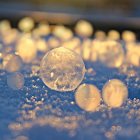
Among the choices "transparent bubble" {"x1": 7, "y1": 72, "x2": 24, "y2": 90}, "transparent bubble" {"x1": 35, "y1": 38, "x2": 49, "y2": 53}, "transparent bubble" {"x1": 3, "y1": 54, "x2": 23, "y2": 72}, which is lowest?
"transparent bubble" {"x1": 7, "y1": 72, "x2": 24, "y2": 90}

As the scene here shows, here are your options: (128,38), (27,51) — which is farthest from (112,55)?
(128,38)

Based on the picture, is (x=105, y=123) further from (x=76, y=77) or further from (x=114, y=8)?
(x=114, y=8)

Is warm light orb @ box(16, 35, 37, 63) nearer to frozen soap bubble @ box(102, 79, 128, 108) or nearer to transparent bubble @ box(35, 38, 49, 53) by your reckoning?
transparent bubble @ box(35, 38, 49, 53)

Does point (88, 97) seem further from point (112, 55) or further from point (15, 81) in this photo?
point (112, 55)

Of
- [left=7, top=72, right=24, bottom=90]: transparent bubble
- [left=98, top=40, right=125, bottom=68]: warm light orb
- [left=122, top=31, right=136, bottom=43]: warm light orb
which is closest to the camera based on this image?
[left=7, top=72, right=24, bottom=90]: transparent bubble

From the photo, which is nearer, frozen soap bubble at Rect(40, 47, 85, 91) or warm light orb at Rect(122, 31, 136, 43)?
frozen soap bubble at Rect(40, 47, 85, 91)

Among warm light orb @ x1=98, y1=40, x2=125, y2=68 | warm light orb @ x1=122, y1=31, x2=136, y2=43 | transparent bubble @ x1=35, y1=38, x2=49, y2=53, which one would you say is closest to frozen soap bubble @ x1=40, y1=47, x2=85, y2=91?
warm light orb @ x1=98, y1=40, x2=125, y2=68

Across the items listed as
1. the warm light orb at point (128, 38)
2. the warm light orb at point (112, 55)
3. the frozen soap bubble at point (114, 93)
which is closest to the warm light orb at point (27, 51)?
the warm light orb at point (112, 55)
